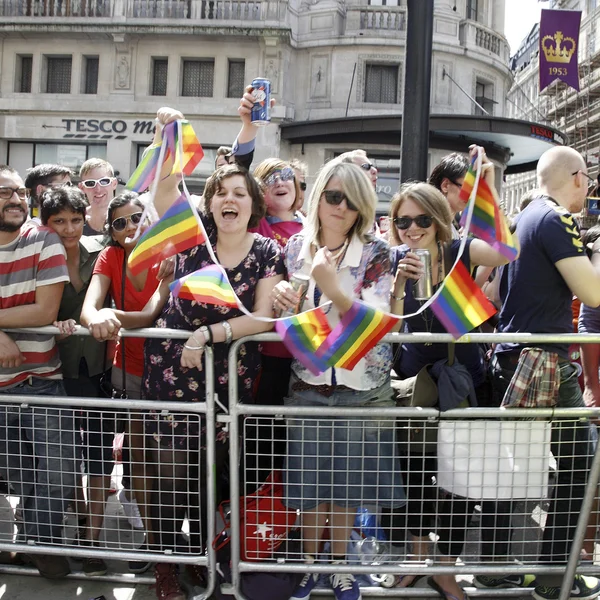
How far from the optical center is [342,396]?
298cm

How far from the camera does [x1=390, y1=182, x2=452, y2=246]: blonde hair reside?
10.1ft

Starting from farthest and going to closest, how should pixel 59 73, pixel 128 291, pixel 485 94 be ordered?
pixel 485 94, pixel 59 73, pixel 128 291

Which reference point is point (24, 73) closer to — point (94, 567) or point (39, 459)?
point (39, 459)

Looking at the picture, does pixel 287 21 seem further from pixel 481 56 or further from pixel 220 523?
pixel 220 523

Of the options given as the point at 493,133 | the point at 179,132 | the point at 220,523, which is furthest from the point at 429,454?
the point at 493,133

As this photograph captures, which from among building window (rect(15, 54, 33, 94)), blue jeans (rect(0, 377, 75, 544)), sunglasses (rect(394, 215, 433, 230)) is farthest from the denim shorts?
building window (rect(15, 54, 33, 94))

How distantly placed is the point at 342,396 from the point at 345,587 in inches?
40.3

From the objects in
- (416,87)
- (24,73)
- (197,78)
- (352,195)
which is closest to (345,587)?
(352,195)

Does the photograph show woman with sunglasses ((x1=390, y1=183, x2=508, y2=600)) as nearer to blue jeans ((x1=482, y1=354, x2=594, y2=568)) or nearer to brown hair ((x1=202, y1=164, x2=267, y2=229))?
blue jeans ((x1=482, y1=354, x2=594, y2=568))

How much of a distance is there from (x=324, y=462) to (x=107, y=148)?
2086cm

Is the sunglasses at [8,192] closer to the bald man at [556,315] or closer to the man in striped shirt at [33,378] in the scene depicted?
the man in striped shirt at [33,378]

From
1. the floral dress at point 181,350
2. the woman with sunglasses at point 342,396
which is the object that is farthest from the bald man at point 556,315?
the floral dress at point 181,350

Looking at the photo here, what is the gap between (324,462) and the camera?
2.95m

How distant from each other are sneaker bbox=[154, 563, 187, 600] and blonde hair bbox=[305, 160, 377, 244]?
1840mm
